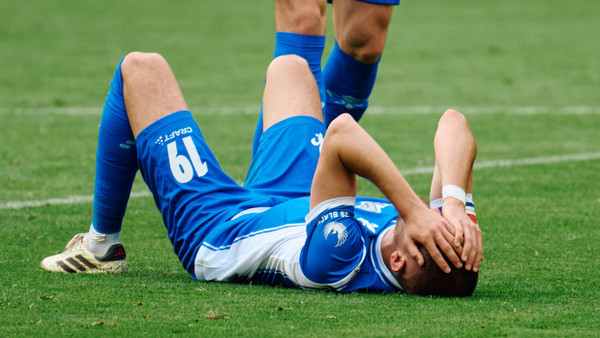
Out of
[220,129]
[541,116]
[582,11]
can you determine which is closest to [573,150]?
[541,116]

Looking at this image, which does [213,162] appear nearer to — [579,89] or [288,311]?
[288,311]

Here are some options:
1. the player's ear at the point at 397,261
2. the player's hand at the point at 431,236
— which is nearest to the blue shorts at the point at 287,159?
the player's ear at the point at 397,261

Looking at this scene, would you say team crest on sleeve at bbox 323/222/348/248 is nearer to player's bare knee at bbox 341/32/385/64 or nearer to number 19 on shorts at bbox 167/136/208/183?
number 19 on shorts at bbox 167/136/208/183

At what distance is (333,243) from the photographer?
3.57 m

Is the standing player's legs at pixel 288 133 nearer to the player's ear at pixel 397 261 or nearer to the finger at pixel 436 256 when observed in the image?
the player's ear at pixel 397 261

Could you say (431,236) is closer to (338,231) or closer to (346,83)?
(338,231)

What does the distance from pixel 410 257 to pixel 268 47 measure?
11693 mm

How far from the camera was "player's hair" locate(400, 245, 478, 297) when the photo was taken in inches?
140

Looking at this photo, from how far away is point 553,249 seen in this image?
4746mm

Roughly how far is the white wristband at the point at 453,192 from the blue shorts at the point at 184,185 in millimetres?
764

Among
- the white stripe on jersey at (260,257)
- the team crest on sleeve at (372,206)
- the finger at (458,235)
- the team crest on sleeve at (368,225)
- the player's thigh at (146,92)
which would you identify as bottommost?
the white stripe on jersey at (260,257)

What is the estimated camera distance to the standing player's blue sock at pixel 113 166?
4.16m

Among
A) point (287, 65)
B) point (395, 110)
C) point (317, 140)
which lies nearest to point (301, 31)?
point (287, 65)

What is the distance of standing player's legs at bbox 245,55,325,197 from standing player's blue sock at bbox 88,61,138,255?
52cm
